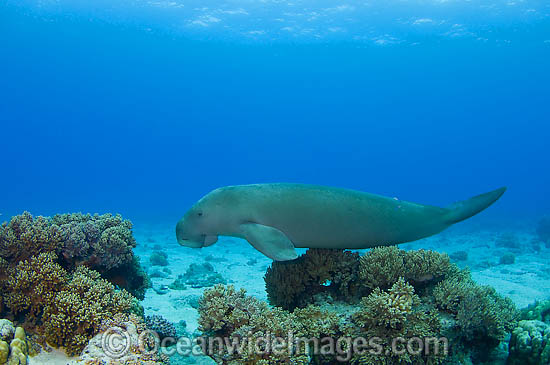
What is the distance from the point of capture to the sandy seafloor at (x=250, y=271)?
330 inches

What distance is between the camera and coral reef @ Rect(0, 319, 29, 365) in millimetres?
3223

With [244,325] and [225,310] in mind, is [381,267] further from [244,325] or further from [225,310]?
[225,310]

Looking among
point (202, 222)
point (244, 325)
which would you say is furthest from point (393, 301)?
point (202, 222)

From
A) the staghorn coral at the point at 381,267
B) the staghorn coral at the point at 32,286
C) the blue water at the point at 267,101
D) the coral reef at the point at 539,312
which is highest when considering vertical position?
the blue water at the point at 267,101

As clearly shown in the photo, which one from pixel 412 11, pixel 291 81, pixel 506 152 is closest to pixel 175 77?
pixel 291 81

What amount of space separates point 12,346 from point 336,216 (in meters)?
4.17

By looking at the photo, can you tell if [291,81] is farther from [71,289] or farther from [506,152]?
[71,289]

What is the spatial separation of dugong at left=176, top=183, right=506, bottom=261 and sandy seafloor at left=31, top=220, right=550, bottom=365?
6.07 feet

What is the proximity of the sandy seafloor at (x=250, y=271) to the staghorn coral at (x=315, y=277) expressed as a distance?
4.94 feet

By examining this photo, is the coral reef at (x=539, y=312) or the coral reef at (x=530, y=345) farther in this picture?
the coral reef at (x=539, y=312)

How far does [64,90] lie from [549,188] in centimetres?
17212

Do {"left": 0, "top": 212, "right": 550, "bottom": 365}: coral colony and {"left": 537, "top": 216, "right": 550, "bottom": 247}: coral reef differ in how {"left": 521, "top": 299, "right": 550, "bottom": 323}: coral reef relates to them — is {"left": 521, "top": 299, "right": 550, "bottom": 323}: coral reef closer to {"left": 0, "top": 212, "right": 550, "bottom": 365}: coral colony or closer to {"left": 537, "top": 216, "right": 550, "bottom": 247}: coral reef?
{"left": 0, "top": 212, "right": 550, "bottom": 365}: coral colony

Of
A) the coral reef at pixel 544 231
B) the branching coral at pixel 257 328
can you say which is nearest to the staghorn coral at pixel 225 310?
the branching coral at pixel 257 328

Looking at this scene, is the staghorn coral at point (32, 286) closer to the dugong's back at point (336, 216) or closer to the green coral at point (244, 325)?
the green coral at point (244, 325)
